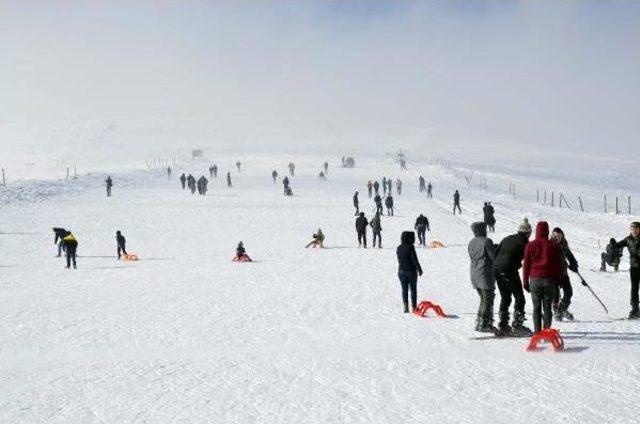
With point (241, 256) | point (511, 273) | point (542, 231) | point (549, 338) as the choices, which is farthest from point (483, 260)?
point (241, 256)

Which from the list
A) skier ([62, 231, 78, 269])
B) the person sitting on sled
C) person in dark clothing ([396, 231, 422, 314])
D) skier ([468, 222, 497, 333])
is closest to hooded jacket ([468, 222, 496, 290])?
skier ([468, 222, 497, 333])

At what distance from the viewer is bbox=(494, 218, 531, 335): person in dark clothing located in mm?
8547

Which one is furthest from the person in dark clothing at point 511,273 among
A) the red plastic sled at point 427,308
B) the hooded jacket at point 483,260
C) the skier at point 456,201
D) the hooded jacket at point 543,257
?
the skier at point 456,201

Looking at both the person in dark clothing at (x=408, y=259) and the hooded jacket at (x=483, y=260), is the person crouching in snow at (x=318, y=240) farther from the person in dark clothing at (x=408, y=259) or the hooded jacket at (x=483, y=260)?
the hooded jacket at (x=483, y=260)

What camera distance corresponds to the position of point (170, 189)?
148ft

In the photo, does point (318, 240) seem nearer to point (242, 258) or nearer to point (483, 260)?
point (242, 258)

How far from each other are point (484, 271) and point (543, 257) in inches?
36.5

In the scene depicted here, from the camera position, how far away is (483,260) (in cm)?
862

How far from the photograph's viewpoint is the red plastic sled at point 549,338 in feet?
25.2

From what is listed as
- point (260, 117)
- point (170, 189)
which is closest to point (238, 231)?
point (170, 189)

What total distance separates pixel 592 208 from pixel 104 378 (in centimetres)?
5296

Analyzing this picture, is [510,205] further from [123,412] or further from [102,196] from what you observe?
[123,412]

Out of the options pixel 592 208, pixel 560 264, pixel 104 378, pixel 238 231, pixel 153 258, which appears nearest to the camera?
pixel 104 378

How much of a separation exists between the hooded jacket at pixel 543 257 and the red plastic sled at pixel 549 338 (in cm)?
70
